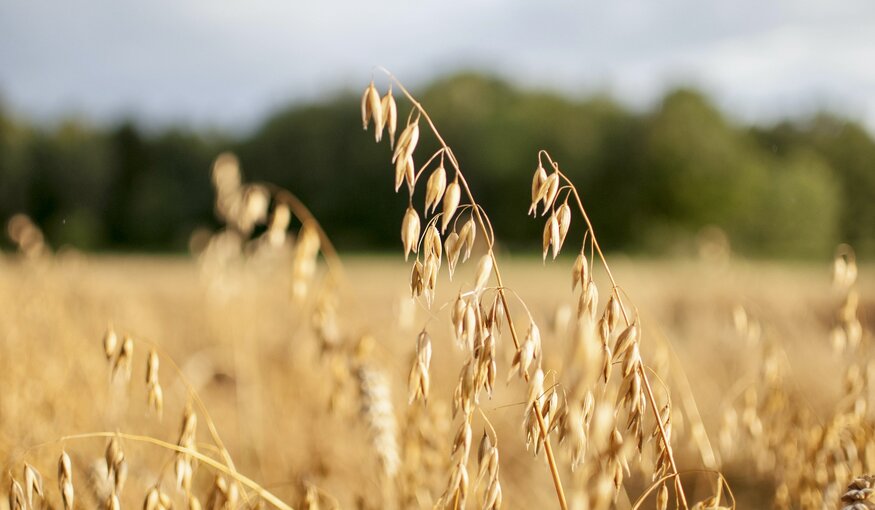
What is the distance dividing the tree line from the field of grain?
2643 centimetres

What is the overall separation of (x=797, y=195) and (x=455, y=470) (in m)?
37.1

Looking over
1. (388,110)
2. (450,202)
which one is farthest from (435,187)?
(388,110)

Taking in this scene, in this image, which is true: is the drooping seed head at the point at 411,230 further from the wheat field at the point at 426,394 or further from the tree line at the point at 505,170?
the tree line at the point at 505,170

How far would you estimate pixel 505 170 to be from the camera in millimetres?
38625

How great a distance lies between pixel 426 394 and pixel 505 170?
38179 millimetres

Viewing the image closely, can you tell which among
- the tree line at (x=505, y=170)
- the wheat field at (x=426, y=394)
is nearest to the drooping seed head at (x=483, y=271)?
the wheat field at (x=426, y=394)

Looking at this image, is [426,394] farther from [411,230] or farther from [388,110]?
[388,110]

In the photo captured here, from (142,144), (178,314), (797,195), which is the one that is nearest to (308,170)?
(142,144)

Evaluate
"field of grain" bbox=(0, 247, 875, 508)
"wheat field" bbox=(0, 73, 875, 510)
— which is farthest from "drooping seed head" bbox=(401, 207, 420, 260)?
"field of grain" bbox=(0, 247, 875, 508)

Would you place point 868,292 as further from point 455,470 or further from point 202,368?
point 455,470

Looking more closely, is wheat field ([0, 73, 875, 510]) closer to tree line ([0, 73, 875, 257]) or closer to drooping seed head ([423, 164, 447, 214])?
drooping seed head ([423, 164, 447, 214])

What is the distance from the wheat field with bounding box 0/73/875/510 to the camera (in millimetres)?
848

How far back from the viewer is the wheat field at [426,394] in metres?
0.85

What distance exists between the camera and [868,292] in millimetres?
7668
